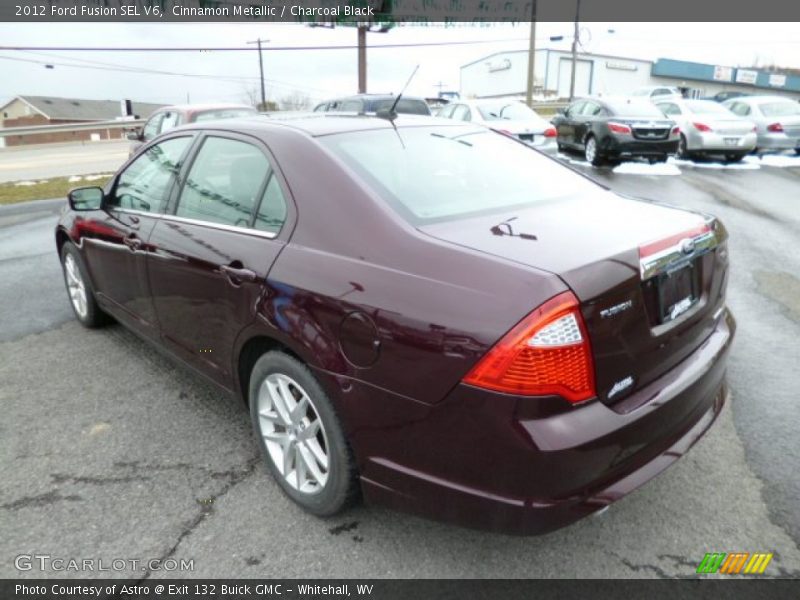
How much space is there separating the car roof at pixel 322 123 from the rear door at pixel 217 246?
10cm

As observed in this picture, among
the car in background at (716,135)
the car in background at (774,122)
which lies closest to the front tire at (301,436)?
the car in background at (716,135)

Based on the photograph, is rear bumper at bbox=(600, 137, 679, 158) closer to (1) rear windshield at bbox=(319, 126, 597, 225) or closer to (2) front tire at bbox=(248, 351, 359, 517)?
(1) rear windshield at bbox=(319, 126, 597, 225)

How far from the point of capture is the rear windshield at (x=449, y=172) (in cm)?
255

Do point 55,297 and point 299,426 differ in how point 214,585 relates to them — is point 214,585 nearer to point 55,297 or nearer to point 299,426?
point 299,426

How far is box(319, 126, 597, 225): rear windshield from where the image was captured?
2553 millimetres

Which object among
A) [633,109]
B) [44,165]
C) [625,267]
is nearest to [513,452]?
[625,267]

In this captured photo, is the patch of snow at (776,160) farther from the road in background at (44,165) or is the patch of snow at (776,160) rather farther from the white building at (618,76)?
the white building at (618,76)

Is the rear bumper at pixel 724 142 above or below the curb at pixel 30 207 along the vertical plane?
above

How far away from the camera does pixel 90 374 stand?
4031mm

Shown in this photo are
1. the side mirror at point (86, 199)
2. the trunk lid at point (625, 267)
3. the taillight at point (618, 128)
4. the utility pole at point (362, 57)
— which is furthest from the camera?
the utility pole at point (362, 57)

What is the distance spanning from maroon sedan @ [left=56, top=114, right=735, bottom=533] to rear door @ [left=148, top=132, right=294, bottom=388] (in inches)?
0.5

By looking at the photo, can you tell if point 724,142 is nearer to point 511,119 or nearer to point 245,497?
point 511,119

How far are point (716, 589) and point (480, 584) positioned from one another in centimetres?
83

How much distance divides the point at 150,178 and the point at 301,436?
6.71ft
